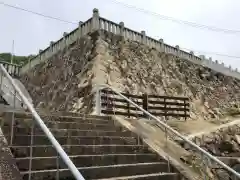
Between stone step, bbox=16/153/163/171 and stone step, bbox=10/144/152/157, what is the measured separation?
0.26 m

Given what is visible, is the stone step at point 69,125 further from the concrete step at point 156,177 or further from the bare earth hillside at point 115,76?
the bare earth hillside at point 115,76

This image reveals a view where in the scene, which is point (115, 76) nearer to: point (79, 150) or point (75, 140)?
point (75, 140)

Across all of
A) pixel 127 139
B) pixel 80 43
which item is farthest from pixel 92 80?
pixel 127 139

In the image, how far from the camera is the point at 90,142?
530 centimetres

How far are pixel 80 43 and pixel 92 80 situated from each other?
10.7 feet

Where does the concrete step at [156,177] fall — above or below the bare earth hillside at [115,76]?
below

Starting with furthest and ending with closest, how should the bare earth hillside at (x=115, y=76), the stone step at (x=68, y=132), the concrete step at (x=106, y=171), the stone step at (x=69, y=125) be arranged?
the bare earth hillside at (x=115, y=76) < the stone step at (x=69, y=125) < the stone step at (x=68, y=132) < the concrete step at (x=106, y=171)

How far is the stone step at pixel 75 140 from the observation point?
4395 mm

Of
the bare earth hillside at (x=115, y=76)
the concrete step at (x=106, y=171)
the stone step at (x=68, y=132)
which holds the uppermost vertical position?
the bare earth hillside at (x=115, y=76)

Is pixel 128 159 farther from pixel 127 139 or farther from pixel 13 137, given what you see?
pixel 13 137

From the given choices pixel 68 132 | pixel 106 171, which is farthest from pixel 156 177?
pixel 68 132

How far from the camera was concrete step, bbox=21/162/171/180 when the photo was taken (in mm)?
3654

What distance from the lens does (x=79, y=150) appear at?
4.79 m

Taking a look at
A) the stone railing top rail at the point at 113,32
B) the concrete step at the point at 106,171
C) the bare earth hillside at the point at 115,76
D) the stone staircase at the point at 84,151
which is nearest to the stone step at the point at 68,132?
the stone staircase at the point at 84,151
